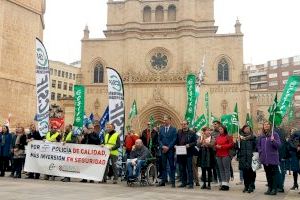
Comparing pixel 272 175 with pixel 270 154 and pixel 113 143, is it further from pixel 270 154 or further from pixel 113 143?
pixel 113 143

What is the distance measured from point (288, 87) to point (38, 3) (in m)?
22.2

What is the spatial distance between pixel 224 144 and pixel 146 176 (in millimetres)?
2518

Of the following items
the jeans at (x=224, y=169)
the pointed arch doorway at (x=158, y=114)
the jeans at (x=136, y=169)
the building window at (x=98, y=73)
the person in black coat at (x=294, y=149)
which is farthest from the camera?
the building window at (x=98, y=73)

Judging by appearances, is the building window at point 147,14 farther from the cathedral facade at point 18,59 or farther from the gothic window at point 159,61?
the cathedral facade at point 18,59

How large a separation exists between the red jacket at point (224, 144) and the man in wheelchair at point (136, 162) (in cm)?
214

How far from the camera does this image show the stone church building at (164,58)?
3772 centimetres

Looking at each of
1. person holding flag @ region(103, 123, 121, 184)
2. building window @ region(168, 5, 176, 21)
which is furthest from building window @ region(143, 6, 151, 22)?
person holding flag @ region(103, 123, 121, 184)

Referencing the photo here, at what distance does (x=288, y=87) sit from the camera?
11.5 metres

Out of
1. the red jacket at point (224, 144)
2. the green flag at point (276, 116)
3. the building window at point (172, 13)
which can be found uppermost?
the building window at point (172, 13)

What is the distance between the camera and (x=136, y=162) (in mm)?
11031

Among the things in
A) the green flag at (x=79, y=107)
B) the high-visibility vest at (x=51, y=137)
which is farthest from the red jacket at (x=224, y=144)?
the green flag at (x=79, y=107)

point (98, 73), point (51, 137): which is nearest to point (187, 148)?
point (51, 137)

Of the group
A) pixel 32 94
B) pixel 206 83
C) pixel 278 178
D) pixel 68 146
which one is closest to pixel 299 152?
pixel 278 178

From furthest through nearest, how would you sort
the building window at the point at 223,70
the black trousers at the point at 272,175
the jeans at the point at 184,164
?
the building window at the point at 223,70, the jeans at the point at 184,164, the black trousers at the point at 272,175
